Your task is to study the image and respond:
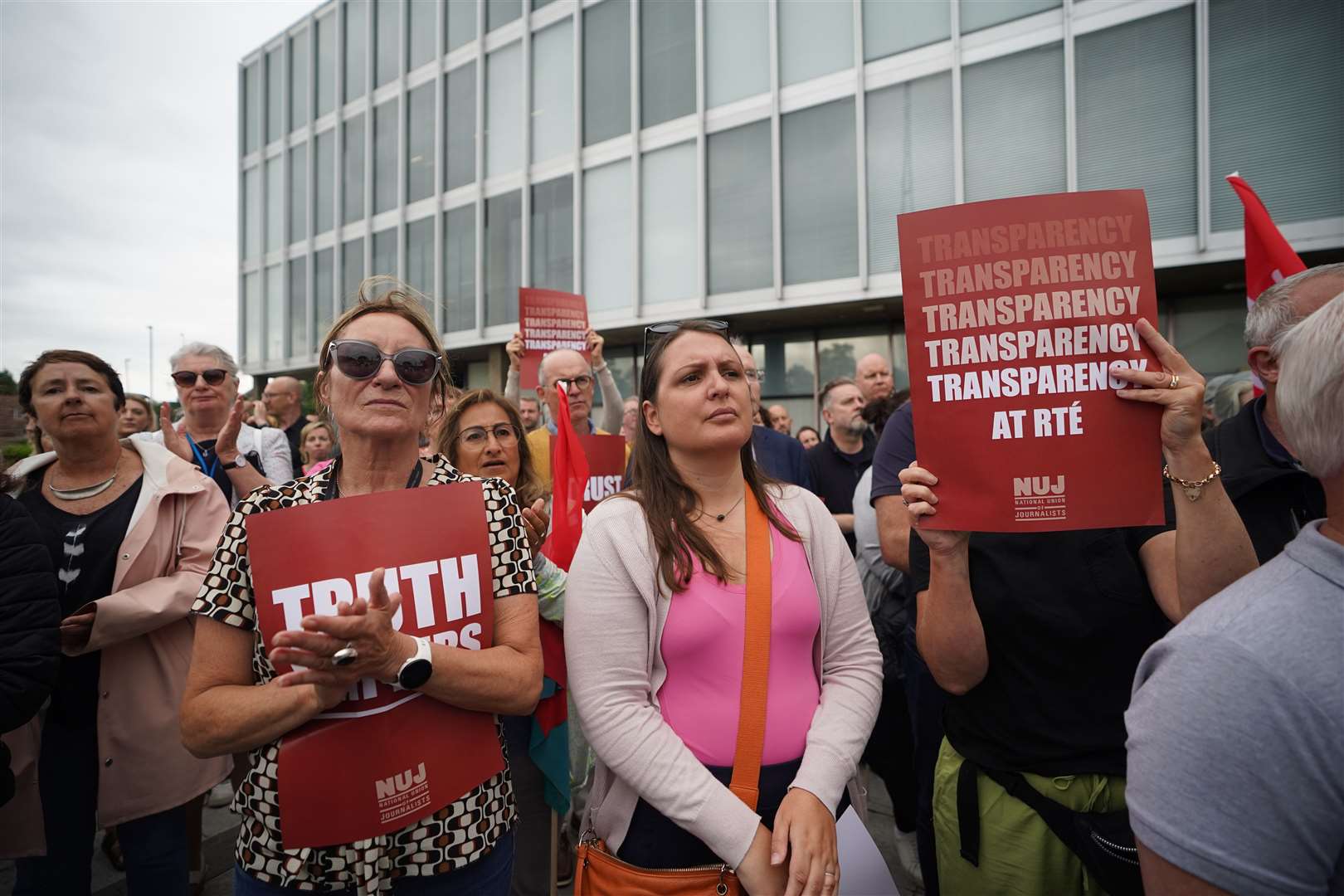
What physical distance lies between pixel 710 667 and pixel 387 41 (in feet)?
73.1

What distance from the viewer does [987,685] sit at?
72.4 inches

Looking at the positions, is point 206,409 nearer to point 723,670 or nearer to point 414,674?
point 414,674

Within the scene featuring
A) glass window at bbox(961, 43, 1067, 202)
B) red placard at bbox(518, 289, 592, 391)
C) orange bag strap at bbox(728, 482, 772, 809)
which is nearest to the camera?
orange bag strap at bbox(728, 482, 772, 809)

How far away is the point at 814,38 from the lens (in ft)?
41.7

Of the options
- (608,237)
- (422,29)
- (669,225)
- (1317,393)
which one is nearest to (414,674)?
(1317,393)

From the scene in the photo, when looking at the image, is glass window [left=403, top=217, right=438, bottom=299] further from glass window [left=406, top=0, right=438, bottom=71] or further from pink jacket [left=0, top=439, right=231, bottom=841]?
pink jacket [left=0, top=439, right=231, bottom=841]

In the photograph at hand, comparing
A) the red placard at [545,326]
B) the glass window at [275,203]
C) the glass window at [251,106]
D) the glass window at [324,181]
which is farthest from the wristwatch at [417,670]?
the glass window at [251,106]

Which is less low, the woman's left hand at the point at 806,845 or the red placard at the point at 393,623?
the red placard at the point at 393,623

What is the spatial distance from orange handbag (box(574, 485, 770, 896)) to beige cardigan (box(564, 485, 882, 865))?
0.16 feet

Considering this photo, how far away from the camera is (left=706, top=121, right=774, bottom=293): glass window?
13258 mm

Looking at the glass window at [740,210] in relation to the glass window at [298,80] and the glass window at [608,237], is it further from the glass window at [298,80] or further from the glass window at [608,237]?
the glass window at [298,80]

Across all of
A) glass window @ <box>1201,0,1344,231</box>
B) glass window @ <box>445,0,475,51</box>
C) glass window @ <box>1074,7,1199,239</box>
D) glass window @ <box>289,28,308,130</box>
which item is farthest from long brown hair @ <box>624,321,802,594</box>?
glass window @ <box>289,28,308,130</box>

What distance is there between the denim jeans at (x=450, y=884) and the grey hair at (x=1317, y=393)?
5.99 ft

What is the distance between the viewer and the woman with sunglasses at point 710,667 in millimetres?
1584
